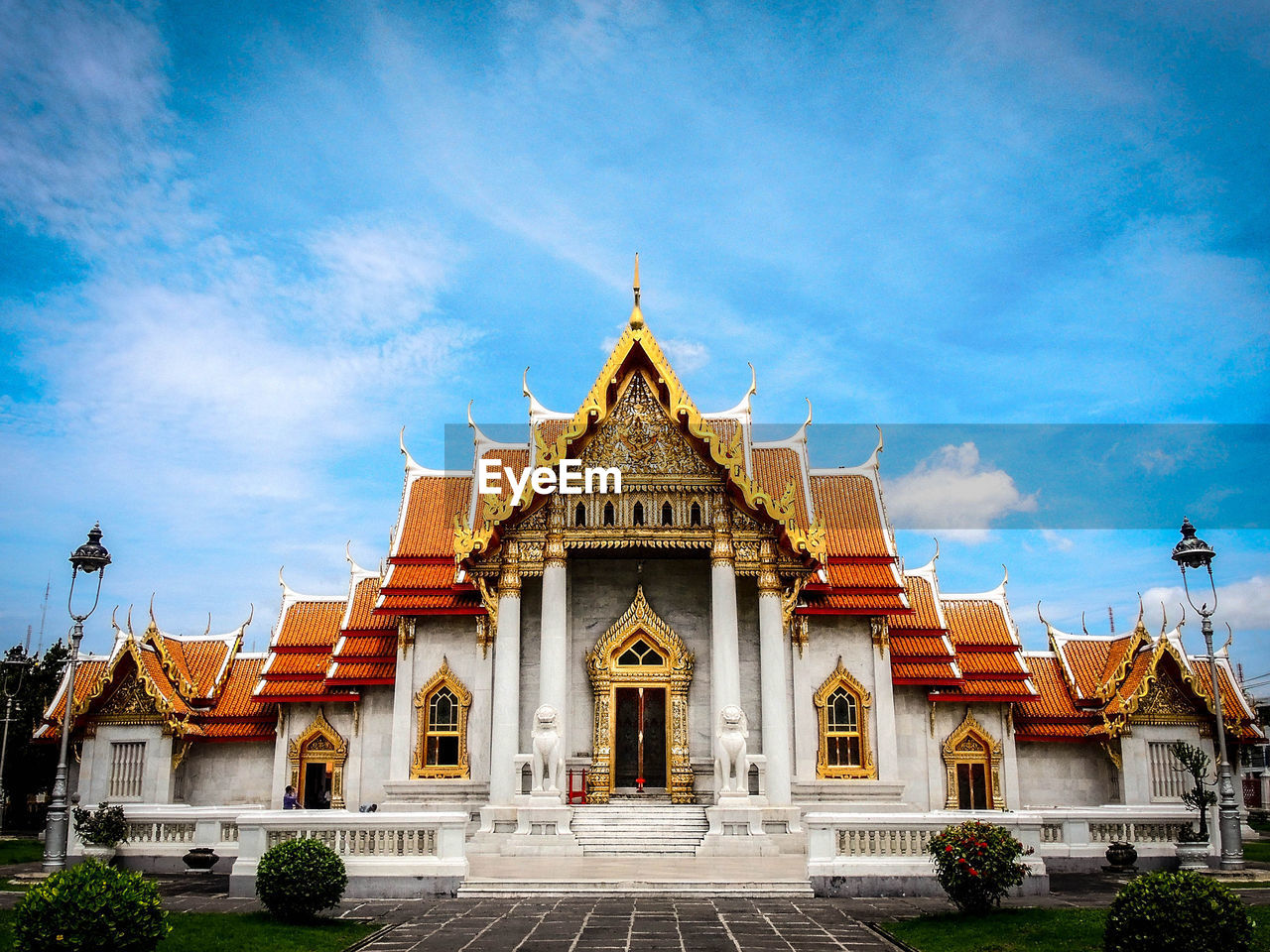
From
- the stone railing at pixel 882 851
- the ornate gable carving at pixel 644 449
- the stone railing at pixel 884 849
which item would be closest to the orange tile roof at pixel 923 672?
the stone railing at pixel 884 849

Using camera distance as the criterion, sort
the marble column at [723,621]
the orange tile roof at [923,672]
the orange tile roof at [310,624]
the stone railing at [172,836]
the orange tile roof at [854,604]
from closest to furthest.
Answer: the marble column at [723,621], the stone railing at [172,836], the orange tile roof at [854,604], the orange tile roof at [923,672], the orange tile roof at [310,624]

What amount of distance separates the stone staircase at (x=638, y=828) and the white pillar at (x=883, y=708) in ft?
16.2

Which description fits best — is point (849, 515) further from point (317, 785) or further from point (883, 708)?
point (317, 785)

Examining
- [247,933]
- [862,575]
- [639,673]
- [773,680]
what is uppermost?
[862,575]

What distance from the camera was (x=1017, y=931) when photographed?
40.2 feet

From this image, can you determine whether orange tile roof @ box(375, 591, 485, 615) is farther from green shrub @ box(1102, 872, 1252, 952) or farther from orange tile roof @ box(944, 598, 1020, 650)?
green shrub @ box(1102, 872, 1252, 952)

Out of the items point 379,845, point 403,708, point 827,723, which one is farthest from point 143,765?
point 827,723

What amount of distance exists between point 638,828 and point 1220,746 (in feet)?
38.8

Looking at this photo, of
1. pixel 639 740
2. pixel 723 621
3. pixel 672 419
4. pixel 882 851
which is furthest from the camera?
pixel 639 740

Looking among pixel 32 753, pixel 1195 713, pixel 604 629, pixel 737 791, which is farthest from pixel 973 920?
pixel 32 753

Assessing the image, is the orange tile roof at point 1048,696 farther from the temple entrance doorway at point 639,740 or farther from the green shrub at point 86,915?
the green shrub at point 86,915

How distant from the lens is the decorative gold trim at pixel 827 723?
74.5 ft

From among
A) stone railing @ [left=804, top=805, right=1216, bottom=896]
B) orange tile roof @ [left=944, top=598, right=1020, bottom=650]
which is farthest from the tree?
stone railing @ [left=804, top=805, right=1216, bottom=896]

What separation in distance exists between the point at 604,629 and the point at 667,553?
2159 mm
